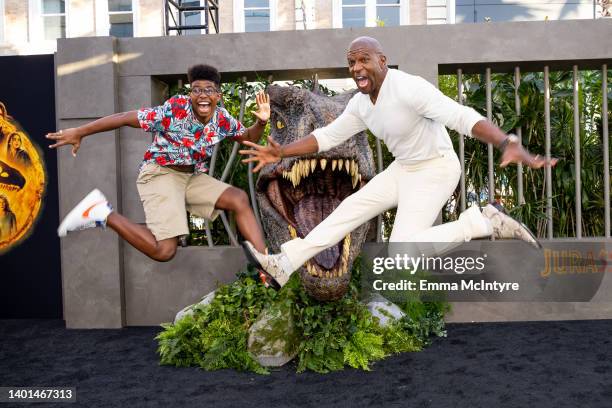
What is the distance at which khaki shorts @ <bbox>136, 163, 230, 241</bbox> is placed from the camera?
11.7 feet

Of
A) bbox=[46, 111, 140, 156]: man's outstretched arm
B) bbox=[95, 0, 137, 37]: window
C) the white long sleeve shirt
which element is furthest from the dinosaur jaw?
bbox=[95, 0, 137, 37]: window

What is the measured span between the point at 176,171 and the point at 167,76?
79.7 inches

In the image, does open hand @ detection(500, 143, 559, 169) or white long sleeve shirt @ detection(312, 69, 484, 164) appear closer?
open hand @ detection(500, 143, 559, 169)

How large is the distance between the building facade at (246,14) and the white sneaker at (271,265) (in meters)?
11.3

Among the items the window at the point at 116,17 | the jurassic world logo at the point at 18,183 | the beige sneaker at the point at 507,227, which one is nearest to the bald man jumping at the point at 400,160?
the beige sneaker at the point at 507,227

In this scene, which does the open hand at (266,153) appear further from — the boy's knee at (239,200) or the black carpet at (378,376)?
the black carpet at (378,376)

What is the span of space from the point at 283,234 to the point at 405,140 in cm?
127

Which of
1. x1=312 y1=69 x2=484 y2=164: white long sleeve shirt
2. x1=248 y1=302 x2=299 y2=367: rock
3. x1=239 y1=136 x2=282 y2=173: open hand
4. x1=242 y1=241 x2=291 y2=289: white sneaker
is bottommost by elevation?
x1=248 y1=302 x2=299 y2=367: rock

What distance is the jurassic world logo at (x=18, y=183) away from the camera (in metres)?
5.55

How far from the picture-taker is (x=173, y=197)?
3652mm

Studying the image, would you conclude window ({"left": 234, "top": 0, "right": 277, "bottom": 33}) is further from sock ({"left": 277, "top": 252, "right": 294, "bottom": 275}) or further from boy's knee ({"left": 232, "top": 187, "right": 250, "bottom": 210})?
sock ({"left": 277, "top": 252, "right": 294, "bottom": 275})

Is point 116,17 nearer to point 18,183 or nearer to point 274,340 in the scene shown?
point 18,183

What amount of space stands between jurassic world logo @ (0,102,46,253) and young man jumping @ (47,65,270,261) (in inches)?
88.7

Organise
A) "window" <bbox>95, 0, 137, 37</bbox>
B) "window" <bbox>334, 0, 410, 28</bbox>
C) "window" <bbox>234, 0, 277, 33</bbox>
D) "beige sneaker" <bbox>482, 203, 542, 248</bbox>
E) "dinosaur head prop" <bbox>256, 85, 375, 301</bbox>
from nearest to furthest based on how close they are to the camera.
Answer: "beige sneaker" <bbox>482, 203, 542, 248</bbox>
"dinosaur head prop" <bbox>256, 85, 375, 301</bbox>
"window" <bbox>334, 0, 410, 28</bbox>
"window" <bbox>234, 0, 277, 33</bbox>
"window" <bbox>95, 0, 137, 37</bbox>
